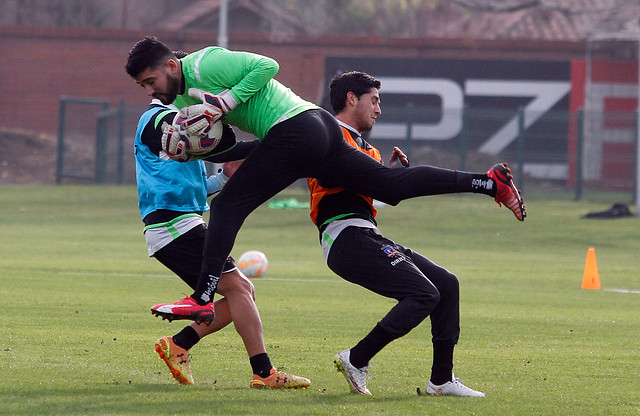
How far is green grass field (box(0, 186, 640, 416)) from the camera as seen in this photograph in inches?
241

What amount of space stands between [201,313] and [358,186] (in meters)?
1.22

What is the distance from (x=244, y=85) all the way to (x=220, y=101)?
17 centimetres

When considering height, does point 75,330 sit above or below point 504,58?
below

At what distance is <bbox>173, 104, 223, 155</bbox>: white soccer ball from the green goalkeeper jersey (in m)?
0.17

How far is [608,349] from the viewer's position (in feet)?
27.8

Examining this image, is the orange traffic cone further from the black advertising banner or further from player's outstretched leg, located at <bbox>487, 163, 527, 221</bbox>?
the black advertising banner

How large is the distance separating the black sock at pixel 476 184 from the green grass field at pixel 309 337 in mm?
1273

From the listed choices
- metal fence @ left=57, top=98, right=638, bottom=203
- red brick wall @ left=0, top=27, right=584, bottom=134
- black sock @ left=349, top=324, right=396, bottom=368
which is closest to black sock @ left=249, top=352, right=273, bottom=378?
black sock @ left=349, top=324, right=396, bottom=368

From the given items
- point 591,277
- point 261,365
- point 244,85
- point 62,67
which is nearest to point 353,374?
point 261,365

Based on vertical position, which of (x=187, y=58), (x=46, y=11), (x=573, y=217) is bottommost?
(x=573, y=217)

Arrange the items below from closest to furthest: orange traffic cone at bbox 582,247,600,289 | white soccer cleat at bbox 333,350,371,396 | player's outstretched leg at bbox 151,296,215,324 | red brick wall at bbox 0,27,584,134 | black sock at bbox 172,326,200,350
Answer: player's outstretched leg at bbox 151,296,215,324 → white soccer cleat at bbox 333,350,371,396 → black sock at bbox 172,326,200,350 → orange traffic cone at bbox 582,247,600,289 → red brick wall at bbox 0,27,584,134

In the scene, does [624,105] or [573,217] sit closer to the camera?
[573,217]

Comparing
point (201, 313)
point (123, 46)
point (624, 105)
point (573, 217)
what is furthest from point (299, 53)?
point (201, 313)

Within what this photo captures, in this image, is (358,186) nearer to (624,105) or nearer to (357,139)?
(357,139)
